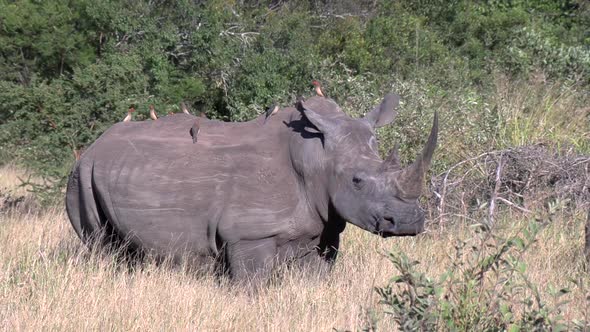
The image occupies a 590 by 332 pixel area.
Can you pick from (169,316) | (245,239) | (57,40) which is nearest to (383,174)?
(245,239)

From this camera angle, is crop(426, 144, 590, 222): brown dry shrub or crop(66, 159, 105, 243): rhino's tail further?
crop(426, 144, 590, 222): brown dry shrub

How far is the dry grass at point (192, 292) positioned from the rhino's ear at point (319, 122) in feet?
2.84

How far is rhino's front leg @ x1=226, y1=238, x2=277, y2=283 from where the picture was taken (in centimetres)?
658

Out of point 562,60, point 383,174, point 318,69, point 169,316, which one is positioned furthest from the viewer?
point 562,60

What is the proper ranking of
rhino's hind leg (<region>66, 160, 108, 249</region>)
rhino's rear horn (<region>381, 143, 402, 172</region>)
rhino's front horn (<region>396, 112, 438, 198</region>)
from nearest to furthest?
rhino's front horn (<region>396, 112, 438, 198</region>)
rhino's rear horn (<region>381, 143, 402, 172</region>)
rhino's hind leg (<region>66, 160, 108, 249</region>)

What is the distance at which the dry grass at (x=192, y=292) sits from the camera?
567 centimetres

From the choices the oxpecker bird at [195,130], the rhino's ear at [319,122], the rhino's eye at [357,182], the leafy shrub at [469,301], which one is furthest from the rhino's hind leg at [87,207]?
the leafy shrub at [469,301]

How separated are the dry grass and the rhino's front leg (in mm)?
114

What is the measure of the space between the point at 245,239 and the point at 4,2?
10.4 m

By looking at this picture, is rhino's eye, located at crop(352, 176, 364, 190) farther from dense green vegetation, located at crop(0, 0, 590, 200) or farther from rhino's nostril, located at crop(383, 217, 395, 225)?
dense green vegetation, located at crop(0, 0, 590, 200)

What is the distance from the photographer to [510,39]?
1889 centimetres

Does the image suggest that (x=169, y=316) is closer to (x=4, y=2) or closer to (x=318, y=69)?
(x=318, y=69)

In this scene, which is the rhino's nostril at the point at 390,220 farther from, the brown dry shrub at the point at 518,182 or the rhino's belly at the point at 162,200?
Answer: the brown dry shrub at the point at 518,182

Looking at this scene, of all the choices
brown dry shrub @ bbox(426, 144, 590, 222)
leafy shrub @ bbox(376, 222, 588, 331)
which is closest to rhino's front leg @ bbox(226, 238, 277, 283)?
leafy shrub @ bbox(376, 222, 588, 331)
